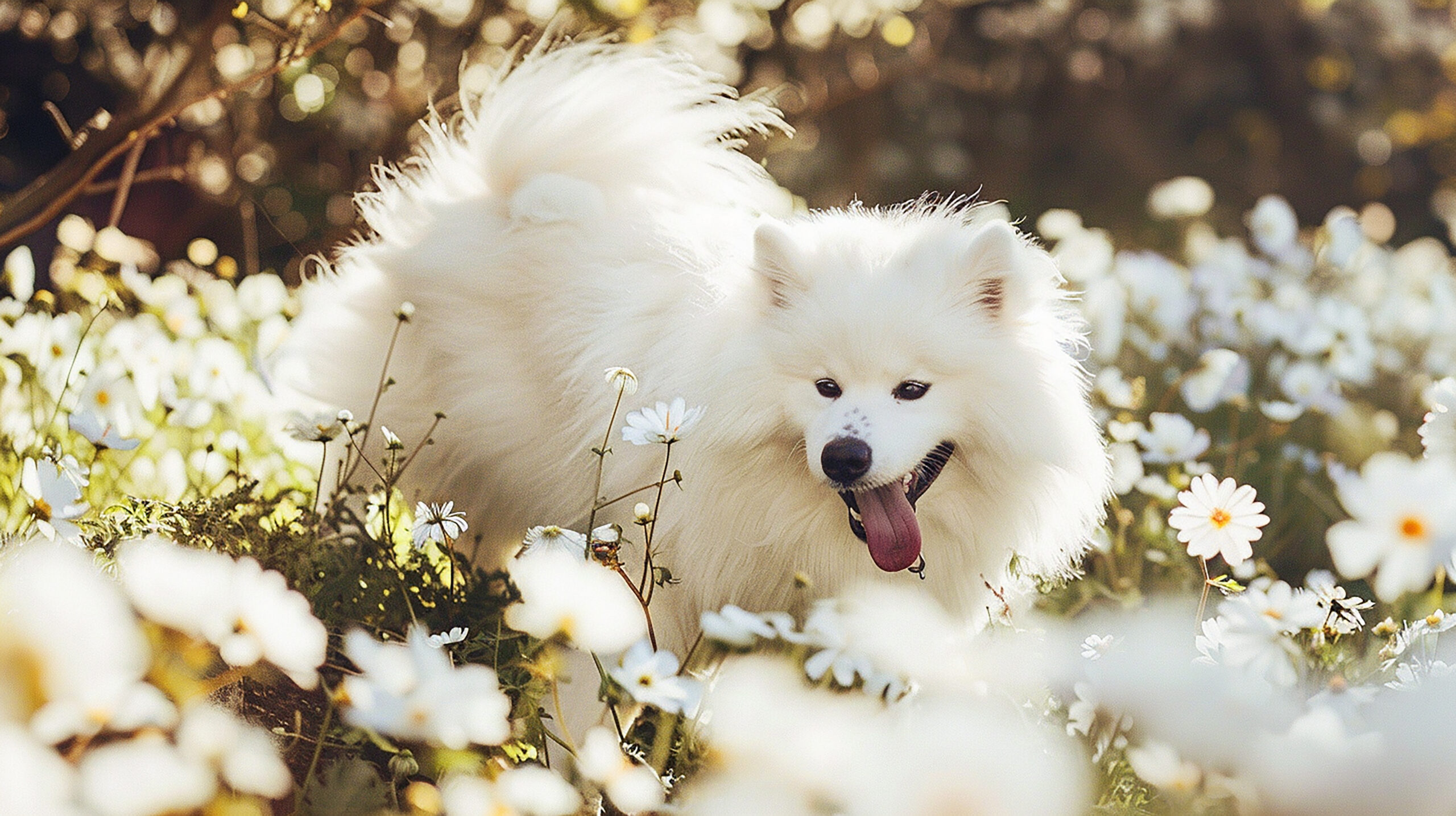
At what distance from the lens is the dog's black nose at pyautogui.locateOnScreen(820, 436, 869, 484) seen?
2.14m

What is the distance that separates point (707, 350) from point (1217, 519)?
1.10 metres

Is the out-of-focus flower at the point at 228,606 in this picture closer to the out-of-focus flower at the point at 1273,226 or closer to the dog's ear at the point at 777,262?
the dog's ear at the point at 777,262

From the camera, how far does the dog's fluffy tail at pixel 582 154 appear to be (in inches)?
122

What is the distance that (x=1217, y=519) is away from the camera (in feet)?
6.09

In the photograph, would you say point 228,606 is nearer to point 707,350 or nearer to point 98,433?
point 98,433

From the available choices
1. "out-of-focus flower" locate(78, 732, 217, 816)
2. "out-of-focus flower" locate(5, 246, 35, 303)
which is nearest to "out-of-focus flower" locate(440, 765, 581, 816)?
"out-of-focus flower" locate(78, 732, 217, 816)

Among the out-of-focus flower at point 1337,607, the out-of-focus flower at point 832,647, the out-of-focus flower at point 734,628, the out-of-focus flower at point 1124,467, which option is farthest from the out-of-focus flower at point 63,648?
the out-of-focus flower at point 1124,467

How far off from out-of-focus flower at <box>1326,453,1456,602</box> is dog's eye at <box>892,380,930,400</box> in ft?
3.75

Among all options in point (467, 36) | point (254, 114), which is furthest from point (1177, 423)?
point (254, 114)

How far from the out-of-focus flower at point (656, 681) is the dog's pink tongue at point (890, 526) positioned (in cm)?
95

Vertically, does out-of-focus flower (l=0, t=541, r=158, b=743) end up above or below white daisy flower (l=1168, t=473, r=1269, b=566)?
above

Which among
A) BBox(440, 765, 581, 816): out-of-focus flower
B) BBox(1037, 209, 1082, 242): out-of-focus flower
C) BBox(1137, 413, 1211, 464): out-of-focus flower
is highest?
BBox(440, 765, 581, 816): out-of-focus flower

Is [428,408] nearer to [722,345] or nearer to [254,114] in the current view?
[722,345]

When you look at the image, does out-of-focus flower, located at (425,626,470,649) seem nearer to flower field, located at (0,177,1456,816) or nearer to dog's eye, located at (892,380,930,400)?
flower field, located at (0,177,1456,816)
